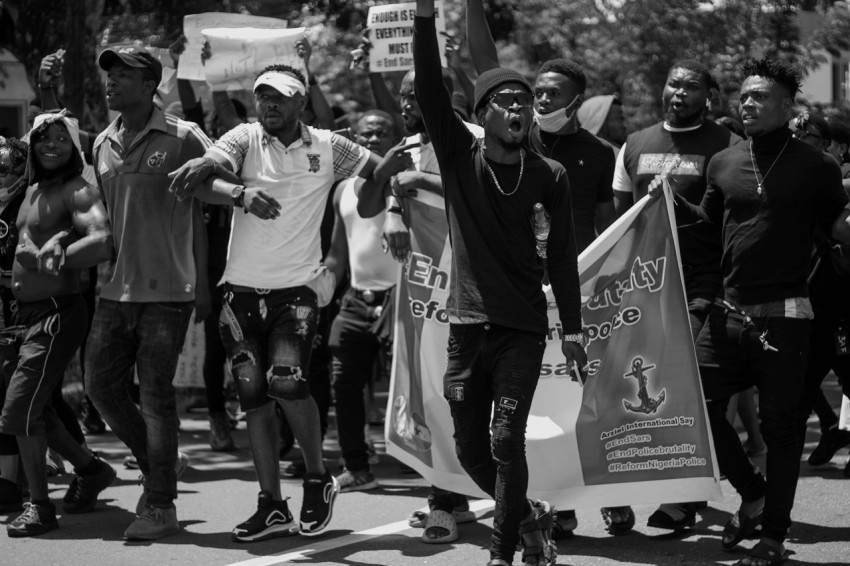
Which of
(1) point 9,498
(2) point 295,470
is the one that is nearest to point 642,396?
(2) point 295,470

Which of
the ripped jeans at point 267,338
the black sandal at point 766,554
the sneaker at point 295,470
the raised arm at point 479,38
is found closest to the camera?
the black sandal at point 766,554

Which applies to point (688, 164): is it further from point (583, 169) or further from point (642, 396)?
point (642, 396)

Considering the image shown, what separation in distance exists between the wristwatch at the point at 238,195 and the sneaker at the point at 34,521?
2045 millimetres

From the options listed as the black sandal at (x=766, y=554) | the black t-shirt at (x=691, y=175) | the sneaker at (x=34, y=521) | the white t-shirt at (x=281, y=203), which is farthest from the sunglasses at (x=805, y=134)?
the sneaker at (x=34, y=521)

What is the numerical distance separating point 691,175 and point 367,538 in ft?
8.46

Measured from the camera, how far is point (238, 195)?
6.36 metres

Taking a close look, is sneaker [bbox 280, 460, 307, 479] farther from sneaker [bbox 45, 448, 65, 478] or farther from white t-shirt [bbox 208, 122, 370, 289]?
white t-shirt [bbox 208, 122, 370, 289]

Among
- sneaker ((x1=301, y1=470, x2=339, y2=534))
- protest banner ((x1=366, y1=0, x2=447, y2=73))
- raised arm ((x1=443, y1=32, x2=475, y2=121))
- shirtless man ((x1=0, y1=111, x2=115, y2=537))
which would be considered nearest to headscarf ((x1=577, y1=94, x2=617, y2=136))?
raised arm ((x1=443, y1=32, x2=475, y2=121))

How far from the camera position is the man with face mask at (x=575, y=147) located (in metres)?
7.04

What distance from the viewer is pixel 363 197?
23.3 feet

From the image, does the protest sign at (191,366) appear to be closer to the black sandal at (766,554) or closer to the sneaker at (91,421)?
the sneaker at (91,421)

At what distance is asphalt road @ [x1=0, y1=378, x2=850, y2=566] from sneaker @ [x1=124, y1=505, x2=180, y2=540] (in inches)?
2.1

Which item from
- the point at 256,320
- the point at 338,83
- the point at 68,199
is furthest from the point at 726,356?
the point at 338,83

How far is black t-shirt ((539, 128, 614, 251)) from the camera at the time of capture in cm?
709
